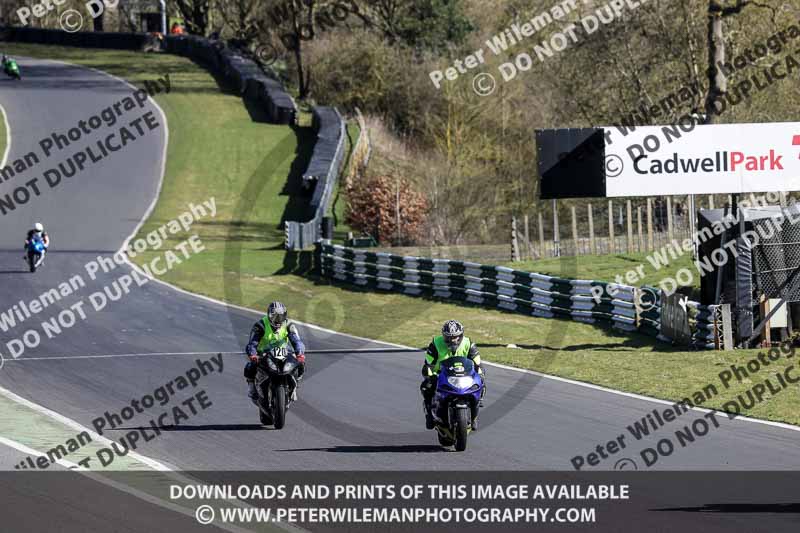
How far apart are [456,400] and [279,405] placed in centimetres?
271

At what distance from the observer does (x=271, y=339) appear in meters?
14.8

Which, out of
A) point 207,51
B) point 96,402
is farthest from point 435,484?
point 207,51

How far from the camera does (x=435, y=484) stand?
11.4m

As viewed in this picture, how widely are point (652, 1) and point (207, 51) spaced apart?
101 ft
